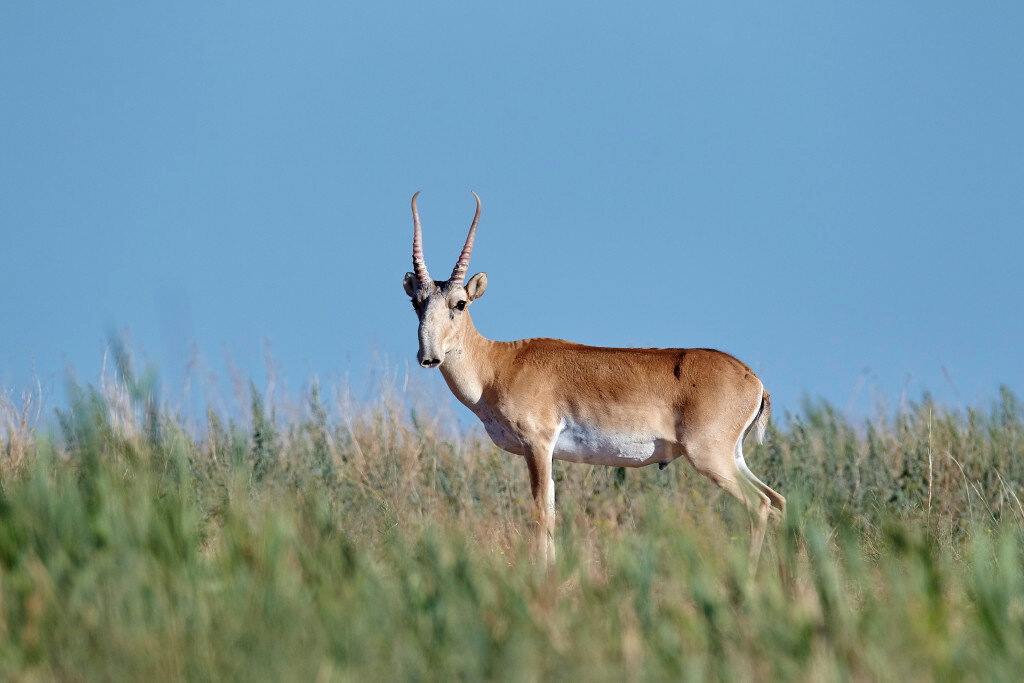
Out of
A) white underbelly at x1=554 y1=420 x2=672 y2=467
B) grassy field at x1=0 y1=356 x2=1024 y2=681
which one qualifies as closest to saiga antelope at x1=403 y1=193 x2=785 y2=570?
white underbelly at x1=554 y1=420 x2=672 y2=467

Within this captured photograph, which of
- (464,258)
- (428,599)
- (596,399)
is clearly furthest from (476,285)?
(428,599)

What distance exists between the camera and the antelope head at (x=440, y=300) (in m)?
10.7

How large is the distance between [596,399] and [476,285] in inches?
69.2

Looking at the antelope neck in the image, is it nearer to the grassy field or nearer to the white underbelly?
the white underbelly

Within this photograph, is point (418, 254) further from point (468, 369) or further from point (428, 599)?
point (428, 599)

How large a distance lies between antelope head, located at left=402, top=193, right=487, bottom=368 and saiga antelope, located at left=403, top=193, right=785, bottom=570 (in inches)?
0.5

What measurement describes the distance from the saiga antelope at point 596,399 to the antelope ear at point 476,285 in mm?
13

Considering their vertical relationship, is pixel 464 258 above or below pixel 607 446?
above

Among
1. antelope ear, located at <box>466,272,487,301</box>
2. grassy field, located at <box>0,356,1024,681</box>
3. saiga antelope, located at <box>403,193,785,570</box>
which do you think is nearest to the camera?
grassy field, located at <box>0,356,1024,681</box>

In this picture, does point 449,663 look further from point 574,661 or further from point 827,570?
point 827,570

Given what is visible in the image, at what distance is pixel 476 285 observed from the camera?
11289mm

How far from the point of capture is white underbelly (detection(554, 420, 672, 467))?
34.9 feet

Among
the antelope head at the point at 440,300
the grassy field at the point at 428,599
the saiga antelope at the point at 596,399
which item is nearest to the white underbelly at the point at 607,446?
the saiga antelope at the point at 596,399

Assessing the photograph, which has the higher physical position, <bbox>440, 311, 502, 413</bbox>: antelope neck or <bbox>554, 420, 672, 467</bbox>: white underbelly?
<bbox>440, 311, 502, 413</bbox>: antelope neck
